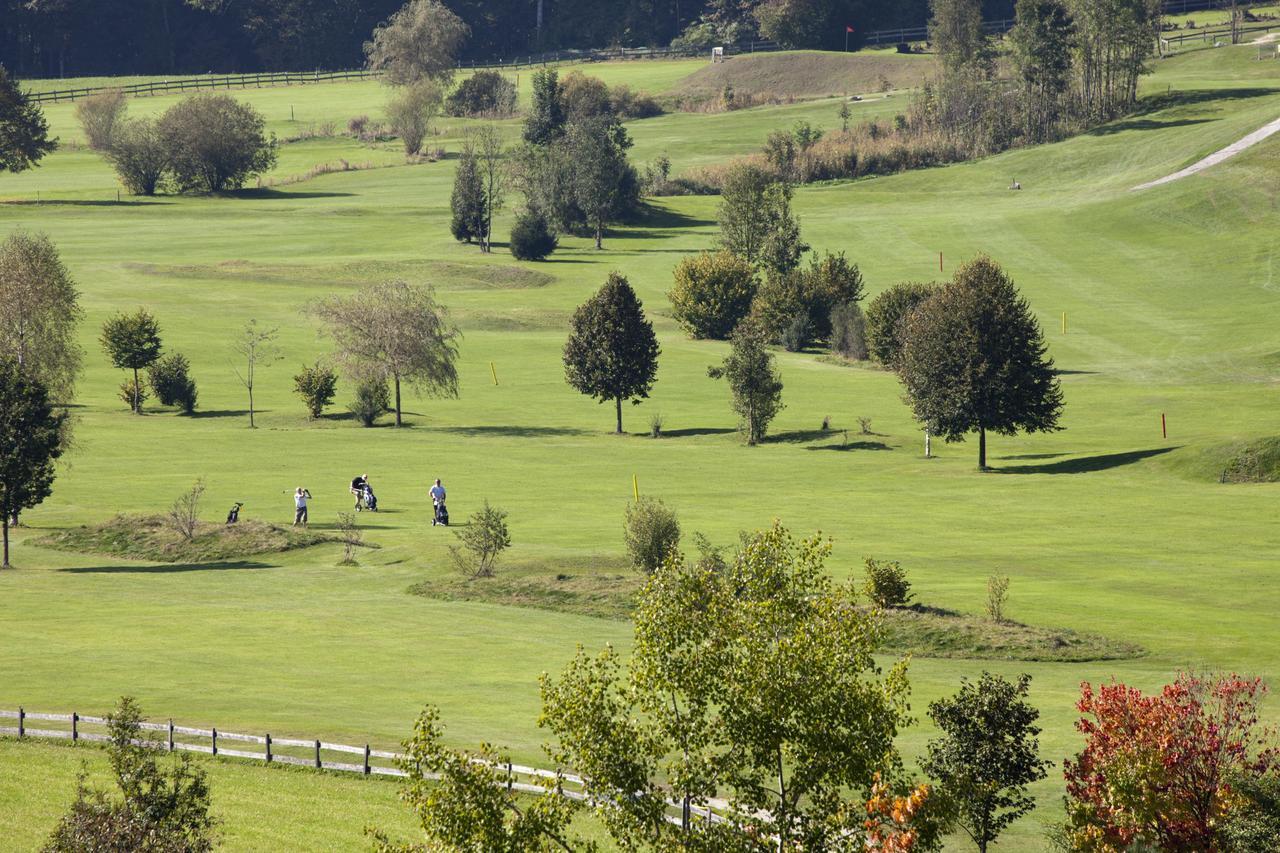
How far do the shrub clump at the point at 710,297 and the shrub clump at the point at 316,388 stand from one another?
3209cm

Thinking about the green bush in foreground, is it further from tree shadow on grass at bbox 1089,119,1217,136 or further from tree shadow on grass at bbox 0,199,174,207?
tree shadow on grass at bbox 1089,119,1217,136

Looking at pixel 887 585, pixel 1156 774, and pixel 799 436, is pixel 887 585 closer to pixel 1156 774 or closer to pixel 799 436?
pixel 1156 774

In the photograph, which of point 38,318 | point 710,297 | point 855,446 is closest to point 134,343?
point 38,318

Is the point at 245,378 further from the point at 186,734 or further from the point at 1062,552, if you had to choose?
the point at 186,734

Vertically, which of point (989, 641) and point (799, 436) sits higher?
point (799, 436)

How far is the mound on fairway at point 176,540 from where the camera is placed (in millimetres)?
62969

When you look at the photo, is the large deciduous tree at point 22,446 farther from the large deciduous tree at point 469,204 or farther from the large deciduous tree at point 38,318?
the large deciduous tree at point 469,204

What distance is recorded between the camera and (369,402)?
93.1 meters

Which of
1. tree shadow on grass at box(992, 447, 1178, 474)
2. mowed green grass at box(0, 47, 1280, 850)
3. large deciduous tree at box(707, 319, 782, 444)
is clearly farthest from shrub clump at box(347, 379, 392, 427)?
tree shadow on grass at box(992, 447, 1178, 474)

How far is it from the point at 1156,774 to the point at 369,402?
231 feet

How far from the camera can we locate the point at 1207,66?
199875 millimetres

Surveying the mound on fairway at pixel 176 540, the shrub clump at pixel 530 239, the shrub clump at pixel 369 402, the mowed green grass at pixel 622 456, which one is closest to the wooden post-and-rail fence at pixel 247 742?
the mowed green grass at pixel 622 456

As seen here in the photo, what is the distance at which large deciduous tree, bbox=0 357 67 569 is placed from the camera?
61.1 m

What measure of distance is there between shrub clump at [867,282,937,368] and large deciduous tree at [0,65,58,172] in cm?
11059
